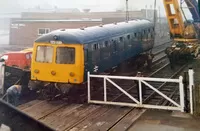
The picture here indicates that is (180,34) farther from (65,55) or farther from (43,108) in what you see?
(43,108)

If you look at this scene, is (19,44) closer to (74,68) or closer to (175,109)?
(74,68)

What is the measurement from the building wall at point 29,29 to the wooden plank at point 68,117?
24029 millimetres

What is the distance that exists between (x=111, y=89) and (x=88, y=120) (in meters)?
3.94

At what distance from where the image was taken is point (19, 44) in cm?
3647

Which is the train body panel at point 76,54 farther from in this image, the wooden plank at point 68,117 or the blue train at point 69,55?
the wooden plank at point 68,117

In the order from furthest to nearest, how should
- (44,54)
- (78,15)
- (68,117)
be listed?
(78,15)
(44,54)
(68,117)

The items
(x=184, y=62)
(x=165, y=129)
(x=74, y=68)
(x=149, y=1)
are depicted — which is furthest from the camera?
(x=149, y=1)

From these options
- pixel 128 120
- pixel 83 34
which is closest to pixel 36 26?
pixel 83 34

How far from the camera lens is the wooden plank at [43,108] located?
957cm

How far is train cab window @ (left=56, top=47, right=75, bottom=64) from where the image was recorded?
36.7 feet

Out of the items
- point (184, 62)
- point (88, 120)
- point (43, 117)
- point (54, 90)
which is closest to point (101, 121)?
point (88, 120)

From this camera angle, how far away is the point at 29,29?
35.5m

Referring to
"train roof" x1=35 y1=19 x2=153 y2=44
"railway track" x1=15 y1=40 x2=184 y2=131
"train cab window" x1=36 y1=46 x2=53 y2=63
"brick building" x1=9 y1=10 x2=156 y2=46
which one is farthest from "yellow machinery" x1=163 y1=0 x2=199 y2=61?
"brick building" x1=9 y1=10 x2=156 y2=46

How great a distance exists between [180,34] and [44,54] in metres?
10.6
